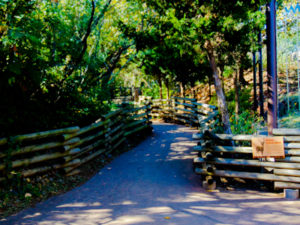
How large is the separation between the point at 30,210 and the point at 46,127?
2.43 meters

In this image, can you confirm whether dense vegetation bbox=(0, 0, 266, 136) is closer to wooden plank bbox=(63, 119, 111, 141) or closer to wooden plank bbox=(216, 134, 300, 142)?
wooden plank bbox=(63, 119, 111, 141)

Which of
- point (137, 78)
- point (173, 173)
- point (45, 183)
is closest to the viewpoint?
point (45, 183)

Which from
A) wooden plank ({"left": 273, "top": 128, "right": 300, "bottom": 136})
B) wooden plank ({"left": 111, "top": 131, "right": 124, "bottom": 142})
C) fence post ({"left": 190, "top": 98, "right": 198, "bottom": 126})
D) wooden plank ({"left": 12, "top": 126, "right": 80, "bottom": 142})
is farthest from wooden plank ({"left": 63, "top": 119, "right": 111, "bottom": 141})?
fence post ({"left": 190, "top": 98, "right": 198, "bottom": 126})

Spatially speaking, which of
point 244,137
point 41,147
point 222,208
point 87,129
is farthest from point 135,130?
point 222,208

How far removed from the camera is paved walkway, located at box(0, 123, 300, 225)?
4.58 metres

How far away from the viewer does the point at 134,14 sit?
11.8m

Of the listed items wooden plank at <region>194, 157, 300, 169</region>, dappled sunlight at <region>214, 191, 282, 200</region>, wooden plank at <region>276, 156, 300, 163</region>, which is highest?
wooden plank at <region>276, 156, 300, 163</region>

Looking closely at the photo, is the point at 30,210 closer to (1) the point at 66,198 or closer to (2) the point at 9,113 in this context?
(1) the point at 66,198

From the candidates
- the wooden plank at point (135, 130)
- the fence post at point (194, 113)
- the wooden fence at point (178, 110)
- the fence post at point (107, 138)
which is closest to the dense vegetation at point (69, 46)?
the fence post at point (107, 138)

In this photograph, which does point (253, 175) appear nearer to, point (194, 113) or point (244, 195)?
point (244, 195)

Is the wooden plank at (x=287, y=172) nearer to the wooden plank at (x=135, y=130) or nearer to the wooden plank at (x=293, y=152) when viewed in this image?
the wooden plank at (x=293, y=152)

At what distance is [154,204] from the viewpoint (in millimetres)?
5344

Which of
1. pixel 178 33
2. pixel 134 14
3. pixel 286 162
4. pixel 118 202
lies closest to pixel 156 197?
pixel 118 202

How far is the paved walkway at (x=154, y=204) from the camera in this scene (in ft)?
15.0
